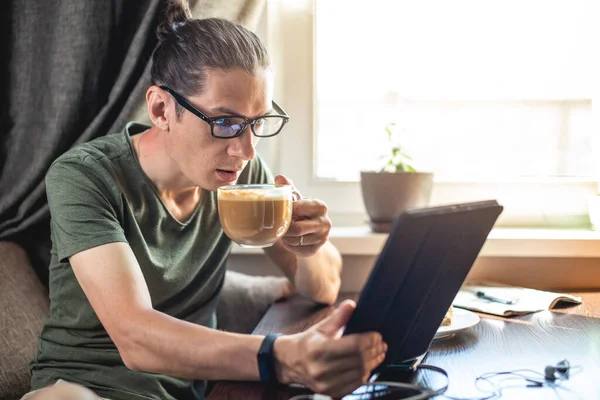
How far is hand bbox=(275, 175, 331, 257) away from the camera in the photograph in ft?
5.12

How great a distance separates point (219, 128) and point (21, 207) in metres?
0.83

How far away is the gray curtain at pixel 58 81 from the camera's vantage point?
6.57ft

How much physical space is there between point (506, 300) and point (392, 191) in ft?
1.70

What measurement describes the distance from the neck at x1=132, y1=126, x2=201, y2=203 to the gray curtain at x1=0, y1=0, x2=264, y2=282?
365 millimetres

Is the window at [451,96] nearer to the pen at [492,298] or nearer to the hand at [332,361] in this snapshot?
the pen at [492,298]

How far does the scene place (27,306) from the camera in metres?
1.78

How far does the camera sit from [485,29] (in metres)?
2.33

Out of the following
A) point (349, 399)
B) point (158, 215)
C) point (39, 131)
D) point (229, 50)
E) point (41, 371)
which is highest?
point (229, 50)

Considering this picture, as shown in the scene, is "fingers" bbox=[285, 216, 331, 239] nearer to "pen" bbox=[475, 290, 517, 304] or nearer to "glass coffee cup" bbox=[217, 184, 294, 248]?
"glass coffee cup" bbox=[217, 184, 294, 248]

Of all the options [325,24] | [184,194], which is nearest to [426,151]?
[325,24]

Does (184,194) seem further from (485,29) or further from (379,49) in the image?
(485,29)

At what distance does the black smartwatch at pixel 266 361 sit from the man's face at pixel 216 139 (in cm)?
56

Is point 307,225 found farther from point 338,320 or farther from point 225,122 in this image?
point 338,320

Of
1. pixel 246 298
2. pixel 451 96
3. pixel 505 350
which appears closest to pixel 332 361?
pixel 505 350
